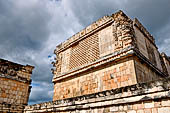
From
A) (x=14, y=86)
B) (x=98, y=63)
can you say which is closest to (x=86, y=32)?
(x=98, y=63)

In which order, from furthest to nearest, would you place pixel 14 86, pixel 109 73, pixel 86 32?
pixel 86 32
pixel 14 86
pixel 109 73

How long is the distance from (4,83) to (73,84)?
163 inches

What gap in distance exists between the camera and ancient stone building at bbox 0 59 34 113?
26.4ft

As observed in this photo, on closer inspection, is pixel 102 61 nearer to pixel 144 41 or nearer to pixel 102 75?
pixel 102 75

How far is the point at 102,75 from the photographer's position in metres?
6.78

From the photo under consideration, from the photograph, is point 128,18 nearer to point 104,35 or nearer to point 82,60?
point 104,35

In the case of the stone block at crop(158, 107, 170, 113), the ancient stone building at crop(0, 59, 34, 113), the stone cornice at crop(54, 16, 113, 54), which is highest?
the stone cornice at crop(54, 16, 113, 54)

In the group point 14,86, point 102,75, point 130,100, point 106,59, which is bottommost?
point 130,100

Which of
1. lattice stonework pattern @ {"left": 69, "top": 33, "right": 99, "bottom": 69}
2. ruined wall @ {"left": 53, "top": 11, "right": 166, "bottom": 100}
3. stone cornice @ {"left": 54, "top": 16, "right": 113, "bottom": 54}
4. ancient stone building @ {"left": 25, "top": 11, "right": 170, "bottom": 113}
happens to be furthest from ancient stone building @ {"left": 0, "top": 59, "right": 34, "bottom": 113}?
lattice stonework pattern @ {"left": 69, "top": 33, "right": 99, "bottom": 69}

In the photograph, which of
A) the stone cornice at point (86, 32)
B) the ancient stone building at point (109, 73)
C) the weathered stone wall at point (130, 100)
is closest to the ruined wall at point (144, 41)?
the ancient stone building at point (109, 73)

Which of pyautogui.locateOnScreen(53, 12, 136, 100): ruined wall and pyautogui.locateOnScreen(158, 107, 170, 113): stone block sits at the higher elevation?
pyautogui.locateOnScreen(53, 12, 136, 100): ruined wall

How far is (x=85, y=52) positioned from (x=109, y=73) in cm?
243

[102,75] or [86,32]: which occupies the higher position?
[86,32]

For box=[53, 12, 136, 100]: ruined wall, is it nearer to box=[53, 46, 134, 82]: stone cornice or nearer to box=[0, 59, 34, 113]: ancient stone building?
box=[53, 46, 134, 82]: stone cornice
